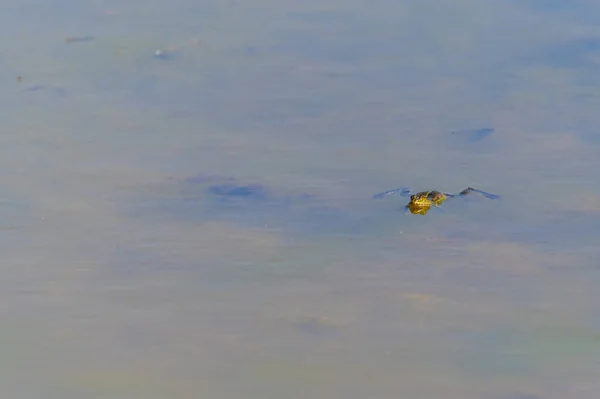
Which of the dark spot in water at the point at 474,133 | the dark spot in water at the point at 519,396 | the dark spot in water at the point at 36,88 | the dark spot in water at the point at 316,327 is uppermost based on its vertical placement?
the dark spot in water at the point at 36,88

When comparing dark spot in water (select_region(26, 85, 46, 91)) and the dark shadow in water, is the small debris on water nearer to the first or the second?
dark spot in water (select_region(26, 85, 46, 91))

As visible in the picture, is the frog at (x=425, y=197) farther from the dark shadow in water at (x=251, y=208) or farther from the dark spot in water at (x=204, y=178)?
the dark spot in water at (x=204, y=178)

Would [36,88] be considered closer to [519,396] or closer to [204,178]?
[204,178]

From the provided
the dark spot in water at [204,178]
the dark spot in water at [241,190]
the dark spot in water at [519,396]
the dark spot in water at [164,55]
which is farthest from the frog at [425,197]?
the dark spot in water at [164,55]

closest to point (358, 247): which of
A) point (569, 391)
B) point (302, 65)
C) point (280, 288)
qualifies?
point (280, 288)

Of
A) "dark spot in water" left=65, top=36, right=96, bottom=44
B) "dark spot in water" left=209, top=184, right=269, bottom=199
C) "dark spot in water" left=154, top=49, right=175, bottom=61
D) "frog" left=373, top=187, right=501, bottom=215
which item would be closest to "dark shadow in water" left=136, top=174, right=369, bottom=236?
"dark spot in water" left=209, top=184, right=269, bottom=199

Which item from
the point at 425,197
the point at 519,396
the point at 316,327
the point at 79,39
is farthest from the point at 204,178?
the point at 79,39
